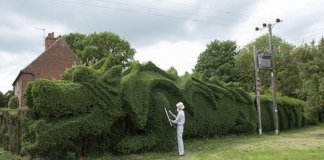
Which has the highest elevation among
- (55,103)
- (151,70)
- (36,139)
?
(151,70)

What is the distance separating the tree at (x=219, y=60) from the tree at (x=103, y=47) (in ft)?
27.8

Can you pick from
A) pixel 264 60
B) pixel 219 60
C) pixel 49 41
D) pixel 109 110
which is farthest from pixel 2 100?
pixel 109 110

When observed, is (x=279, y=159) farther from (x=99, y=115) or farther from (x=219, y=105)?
(x=219, y=105)

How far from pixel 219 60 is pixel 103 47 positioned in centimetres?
1355

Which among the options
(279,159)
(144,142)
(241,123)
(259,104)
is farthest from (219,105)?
(279,159)

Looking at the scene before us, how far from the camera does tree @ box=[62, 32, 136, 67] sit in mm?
45125

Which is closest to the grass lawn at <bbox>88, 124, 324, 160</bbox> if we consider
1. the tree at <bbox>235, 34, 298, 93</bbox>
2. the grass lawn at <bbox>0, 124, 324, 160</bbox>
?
the grass lawn at <bbox>0, 124, 324, 160</bbox>

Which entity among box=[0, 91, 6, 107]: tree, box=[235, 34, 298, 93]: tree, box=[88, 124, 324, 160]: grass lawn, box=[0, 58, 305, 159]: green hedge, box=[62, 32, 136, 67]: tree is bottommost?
box=[88, 124, 324, 160]: grass lawn

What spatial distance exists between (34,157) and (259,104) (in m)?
14.4

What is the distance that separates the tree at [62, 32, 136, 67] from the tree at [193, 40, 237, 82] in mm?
8462

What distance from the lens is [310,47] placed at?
30406 millimetres

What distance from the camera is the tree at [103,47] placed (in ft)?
148

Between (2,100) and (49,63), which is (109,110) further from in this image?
(2,100)

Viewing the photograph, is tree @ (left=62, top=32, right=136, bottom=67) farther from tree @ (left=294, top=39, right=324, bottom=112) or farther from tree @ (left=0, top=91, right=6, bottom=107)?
tree @ (left=294, top=39, right=324, bottom=112)
